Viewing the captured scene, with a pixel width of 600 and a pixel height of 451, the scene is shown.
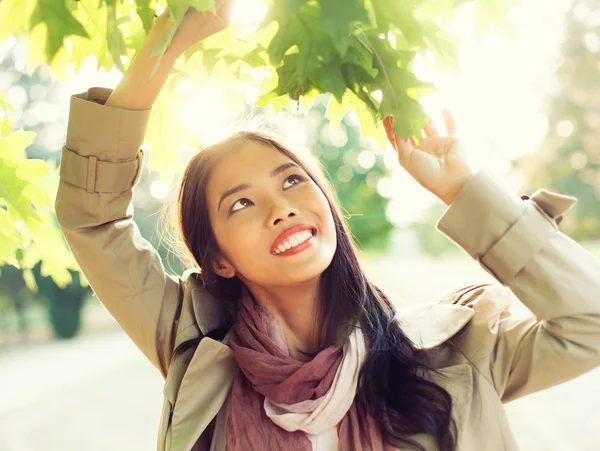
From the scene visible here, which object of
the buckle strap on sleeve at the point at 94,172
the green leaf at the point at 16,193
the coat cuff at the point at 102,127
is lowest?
the green leaf at the point at 16,193

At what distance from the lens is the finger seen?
1048mm

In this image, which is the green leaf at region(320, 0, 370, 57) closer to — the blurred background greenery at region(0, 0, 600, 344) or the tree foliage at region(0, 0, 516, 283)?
the tree foliage at region(0, 0, 516, 283)

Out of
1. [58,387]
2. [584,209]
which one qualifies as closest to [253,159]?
[58,387]

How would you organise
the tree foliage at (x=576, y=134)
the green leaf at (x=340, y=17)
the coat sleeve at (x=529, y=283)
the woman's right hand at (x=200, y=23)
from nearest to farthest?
the green leaf at (x=340, y=17) → the woman's right hand at (x=200, y=23) → the coat sleeve at (x=529, y=283) → the tree foliage at (x=576, y=134)

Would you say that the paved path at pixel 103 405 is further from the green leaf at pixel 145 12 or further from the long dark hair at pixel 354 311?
the green leaf at pixel 145 12

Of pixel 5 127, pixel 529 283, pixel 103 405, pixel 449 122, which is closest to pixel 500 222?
pixel 529 283

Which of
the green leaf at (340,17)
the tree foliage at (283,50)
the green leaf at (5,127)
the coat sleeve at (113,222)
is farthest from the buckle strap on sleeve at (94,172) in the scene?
the green leaf at (340,17)

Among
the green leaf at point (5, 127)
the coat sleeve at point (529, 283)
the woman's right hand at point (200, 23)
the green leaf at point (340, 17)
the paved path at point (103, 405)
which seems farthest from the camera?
the paved path at point (103, 405)

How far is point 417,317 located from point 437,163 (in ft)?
0.88

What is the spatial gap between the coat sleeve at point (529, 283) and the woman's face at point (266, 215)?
20 centimetres

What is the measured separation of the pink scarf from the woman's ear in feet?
0.51

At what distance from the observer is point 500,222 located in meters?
0.93

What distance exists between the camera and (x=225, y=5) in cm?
77

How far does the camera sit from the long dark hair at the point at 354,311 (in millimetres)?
984
